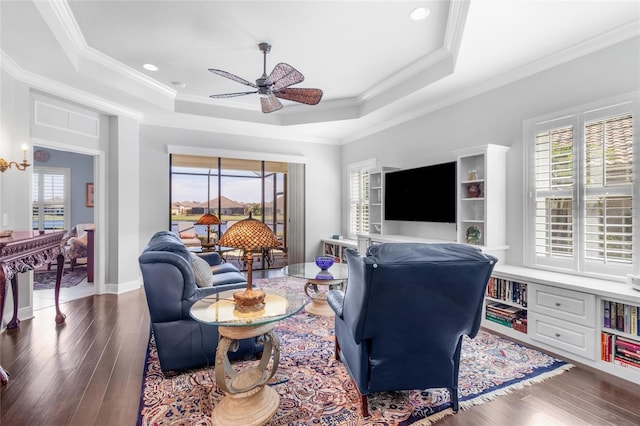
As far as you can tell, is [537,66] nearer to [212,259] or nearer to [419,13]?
[419,13]

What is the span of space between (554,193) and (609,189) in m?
0.44

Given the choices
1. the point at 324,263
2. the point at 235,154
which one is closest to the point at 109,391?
the point at 324,263

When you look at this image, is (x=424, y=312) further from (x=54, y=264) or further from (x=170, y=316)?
(x=54, y=264)

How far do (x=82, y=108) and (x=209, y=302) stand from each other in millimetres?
4007

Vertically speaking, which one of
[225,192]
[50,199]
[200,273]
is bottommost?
[200,273]

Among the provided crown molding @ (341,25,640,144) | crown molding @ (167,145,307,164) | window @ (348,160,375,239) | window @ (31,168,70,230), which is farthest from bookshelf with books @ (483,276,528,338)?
window @ (31,168,70,230)

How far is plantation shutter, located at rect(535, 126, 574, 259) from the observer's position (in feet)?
10.0

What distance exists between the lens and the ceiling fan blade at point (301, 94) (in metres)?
3.33

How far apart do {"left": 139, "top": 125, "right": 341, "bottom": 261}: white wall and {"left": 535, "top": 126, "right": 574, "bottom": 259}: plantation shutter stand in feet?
13.6

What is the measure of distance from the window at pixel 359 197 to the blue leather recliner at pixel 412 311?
4174mm

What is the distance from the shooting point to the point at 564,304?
8.81ft

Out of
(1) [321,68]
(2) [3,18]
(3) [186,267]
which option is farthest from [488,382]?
(2) [3,18]

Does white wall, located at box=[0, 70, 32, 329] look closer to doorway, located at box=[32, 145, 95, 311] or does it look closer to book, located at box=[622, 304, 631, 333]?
doorway, located at box=[32, 145, 95, 311]

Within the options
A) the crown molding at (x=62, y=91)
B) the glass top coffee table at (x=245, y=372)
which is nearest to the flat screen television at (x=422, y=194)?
the glass top coffee table at (x=245, y=372)
